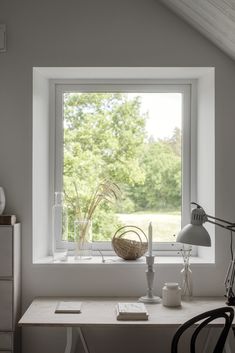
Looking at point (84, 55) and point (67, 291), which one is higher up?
point (84, 55)

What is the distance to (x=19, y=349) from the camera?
341 centimetres

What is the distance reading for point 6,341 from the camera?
3.20 meters

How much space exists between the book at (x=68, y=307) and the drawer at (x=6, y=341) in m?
0.33

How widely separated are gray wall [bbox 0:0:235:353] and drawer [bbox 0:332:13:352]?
12.1 inches

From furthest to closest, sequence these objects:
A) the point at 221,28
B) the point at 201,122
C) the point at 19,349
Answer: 1. the point at 201,122
2. the point at 19,349
3. the point at 221,28

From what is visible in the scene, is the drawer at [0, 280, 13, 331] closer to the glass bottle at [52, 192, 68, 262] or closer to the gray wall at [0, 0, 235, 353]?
the gray wall at [0, 0, 235, 353]

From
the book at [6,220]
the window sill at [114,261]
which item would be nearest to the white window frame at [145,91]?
the window sill at [114,261]

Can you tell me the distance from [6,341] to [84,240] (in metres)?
0.84

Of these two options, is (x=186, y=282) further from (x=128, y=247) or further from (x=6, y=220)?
(x=6, y=220)

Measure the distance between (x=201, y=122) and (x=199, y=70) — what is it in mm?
371

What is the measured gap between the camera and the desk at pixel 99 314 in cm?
284

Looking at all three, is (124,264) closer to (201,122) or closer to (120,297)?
(120,297)

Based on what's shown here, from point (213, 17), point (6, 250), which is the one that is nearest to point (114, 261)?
point (6, 250)

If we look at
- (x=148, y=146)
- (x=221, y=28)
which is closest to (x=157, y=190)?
(x=148, y=146)
